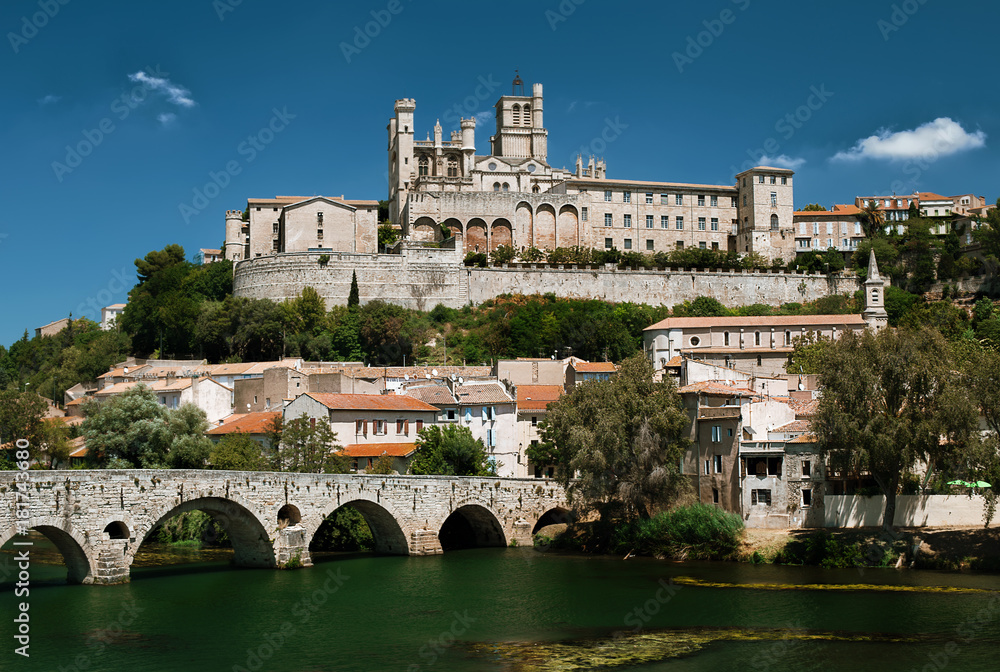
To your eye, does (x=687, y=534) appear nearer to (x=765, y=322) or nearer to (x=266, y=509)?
(x=266, y=509)

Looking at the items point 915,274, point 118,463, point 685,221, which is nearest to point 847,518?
point 118,463

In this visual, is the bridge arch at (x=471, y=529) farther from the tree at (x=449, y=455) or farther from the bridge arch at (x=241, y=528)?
the bridge arch at (x=241, y=528)

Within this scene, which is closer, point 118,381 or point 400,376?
point 400,376

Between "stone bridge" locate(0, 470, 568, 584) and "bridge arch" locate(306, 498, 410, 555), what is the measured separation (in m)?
0.06

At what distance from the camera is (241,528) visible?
136 ft

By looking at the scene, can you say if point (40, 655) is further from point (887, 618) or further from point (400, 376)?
point (400, 376)

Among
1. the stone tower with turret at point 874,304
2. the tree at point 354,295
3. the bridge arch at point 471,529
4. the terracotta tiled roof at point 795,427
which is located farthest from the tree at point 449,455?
the stone tower with turret at point 874,304

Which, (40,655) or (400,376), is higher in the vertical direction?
(400,376)

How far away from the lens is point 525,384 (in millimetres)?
66688

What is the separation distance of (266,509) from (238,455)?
963 centimetres

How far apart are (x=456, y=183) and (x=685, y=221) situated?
76.4 ft

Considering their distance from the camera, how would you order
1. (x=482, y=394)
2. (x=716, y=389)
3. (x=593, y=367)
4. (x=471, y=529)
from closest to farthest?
1. (x=716, y=389)
2. (x=471, y=529)
3. (x=482, y=394)
4. (x=593, y=367)

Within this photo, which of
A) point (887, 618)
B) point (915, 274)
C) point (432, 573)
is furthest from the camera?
point (915, 274)

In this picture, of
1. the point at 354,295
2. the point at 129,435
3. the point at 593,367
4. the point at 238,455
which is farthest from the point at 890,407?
the point at 354,295
